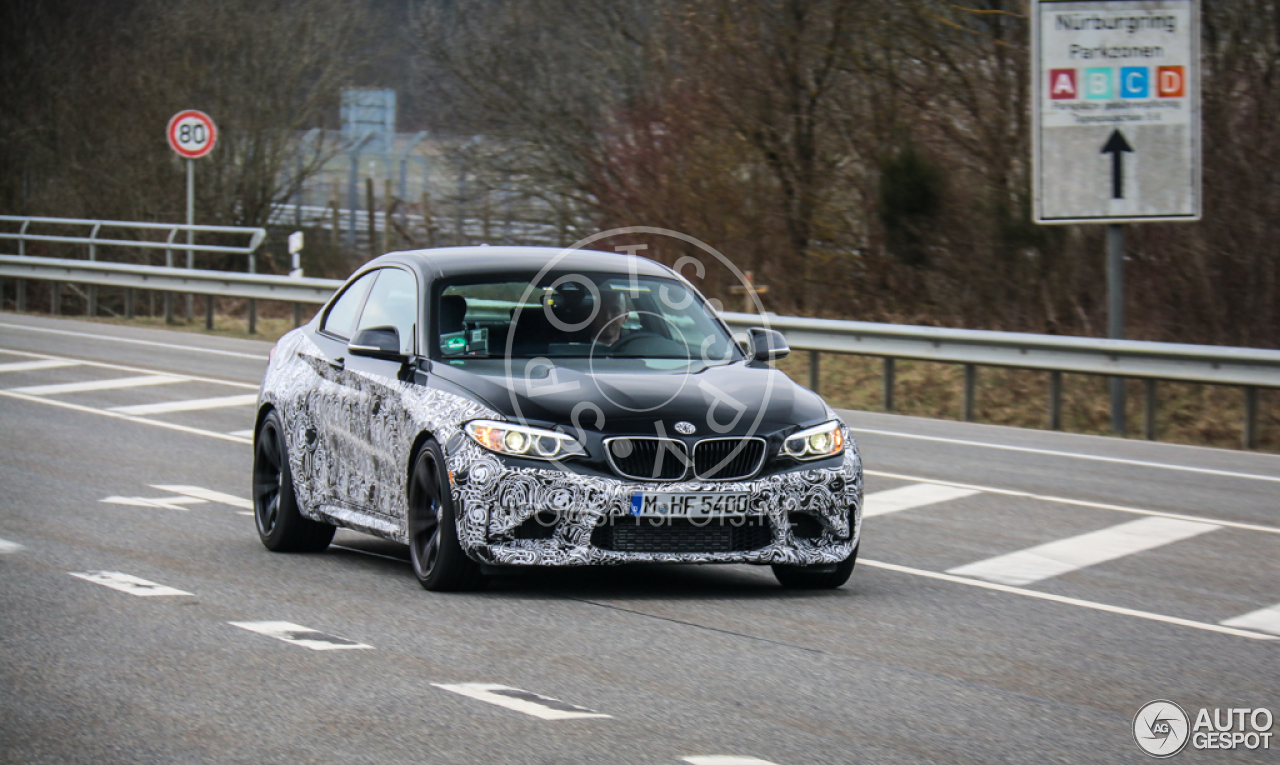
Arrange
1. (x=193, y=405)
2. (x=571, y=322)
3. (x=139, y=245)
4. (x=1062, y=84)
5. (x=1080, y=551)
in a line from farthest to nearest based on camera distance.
Answer: (x=139, y=245), (x=1062, y=84), (x=193, y=405), (x=1080, y=551), (x=571, y=322)

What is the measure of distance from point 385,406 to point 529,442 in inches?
48.4

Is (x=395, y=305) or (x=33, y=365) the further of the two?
(x=33, y=365)

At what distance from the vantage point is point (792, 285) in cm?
2483

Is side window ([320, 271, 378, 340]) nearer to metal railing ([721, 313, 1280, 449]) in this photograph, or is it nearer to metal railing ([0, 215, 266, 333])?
metal railing ([721, 313, 1280, 449])

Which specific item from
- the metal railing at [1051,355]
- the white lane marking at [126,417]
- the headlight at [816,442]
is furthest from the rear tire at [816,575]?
the metal railing at [1051,355]

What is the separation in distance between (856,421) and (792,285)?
7464mm

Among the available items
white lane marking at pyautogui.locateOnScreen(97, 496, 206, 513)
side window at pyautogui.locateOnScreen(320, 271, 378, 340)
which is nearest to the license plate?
side window at pyautogui.locateOnScreen(320, 271, 378, 340)

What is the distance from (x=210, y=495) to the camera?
12438 mm

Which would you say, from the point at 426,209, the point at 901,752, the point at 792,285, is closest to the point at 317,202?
the point at 426,209

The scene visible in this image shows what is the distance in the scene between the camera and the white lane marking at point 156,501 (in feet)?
38.4

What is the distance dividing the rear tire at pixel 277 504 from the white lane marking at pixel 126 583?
1.18m

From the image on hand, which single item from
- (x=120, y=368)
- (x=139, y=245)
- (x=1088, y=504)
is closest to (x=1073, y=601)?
(x=1088, y=504)

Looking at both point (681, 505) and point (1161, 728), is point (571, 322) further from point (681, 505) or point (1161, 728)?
point (1161, 728)

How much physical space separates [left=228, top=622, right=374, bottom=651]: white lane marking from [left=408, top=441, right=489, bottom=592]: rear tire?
824 mm
